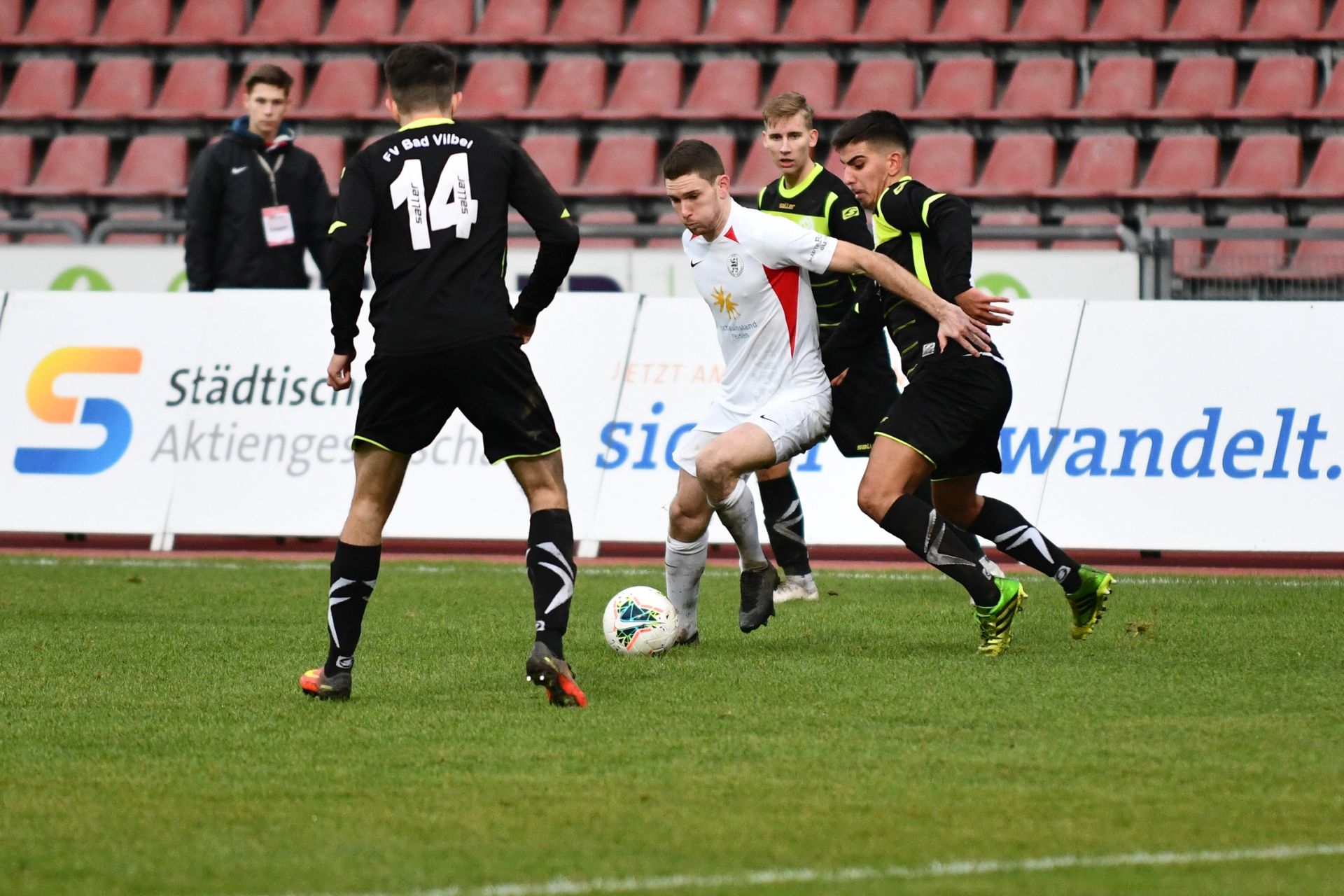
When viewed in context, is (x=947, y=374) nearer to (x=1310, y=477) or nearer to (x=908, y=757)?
(x=908, y=757)

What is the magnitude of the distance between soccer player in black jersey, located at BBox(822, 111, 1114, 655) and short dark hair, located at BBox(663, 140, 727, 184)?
2.21ft

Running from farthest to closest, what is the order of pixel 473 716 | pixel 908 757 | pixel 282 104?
pixel 282 104 → pixel 473 716 → pixel 908 757

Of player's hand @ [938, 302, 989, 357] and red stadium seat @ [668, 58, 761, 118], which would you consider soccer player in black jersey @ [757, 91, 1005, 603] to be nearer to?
player's hand @ [938, 302, 989, 357]

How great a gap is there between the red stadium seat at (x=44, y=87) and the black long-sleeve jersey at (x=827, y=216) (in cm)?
1185

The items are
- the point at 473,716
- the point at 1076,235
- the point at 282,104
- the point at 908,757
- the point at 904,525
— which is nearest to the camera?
the point at 908,757

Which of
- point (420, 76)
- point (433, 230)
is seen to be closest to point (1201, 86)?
point (420, 76)

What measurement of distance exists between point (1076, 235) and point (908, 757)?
8.88 metres

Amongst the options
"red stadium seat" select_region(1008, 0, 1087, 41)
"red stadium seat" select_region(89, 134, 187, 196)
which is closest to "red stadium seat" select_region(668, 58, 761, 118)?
"red stadium seat" select_region(1008, 0, 1087, 41)

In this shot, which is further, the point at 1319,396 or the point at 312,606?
the point at 1319,396

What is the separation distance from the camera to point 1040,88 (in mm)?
16406

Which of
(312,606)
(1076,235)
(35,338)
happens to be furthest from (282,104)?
(1076,235)

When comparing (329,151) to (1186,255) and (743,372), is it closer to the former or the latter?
(1186,255)

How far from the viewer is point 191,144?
707 inches

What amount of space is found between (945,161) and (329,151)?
560 cm
